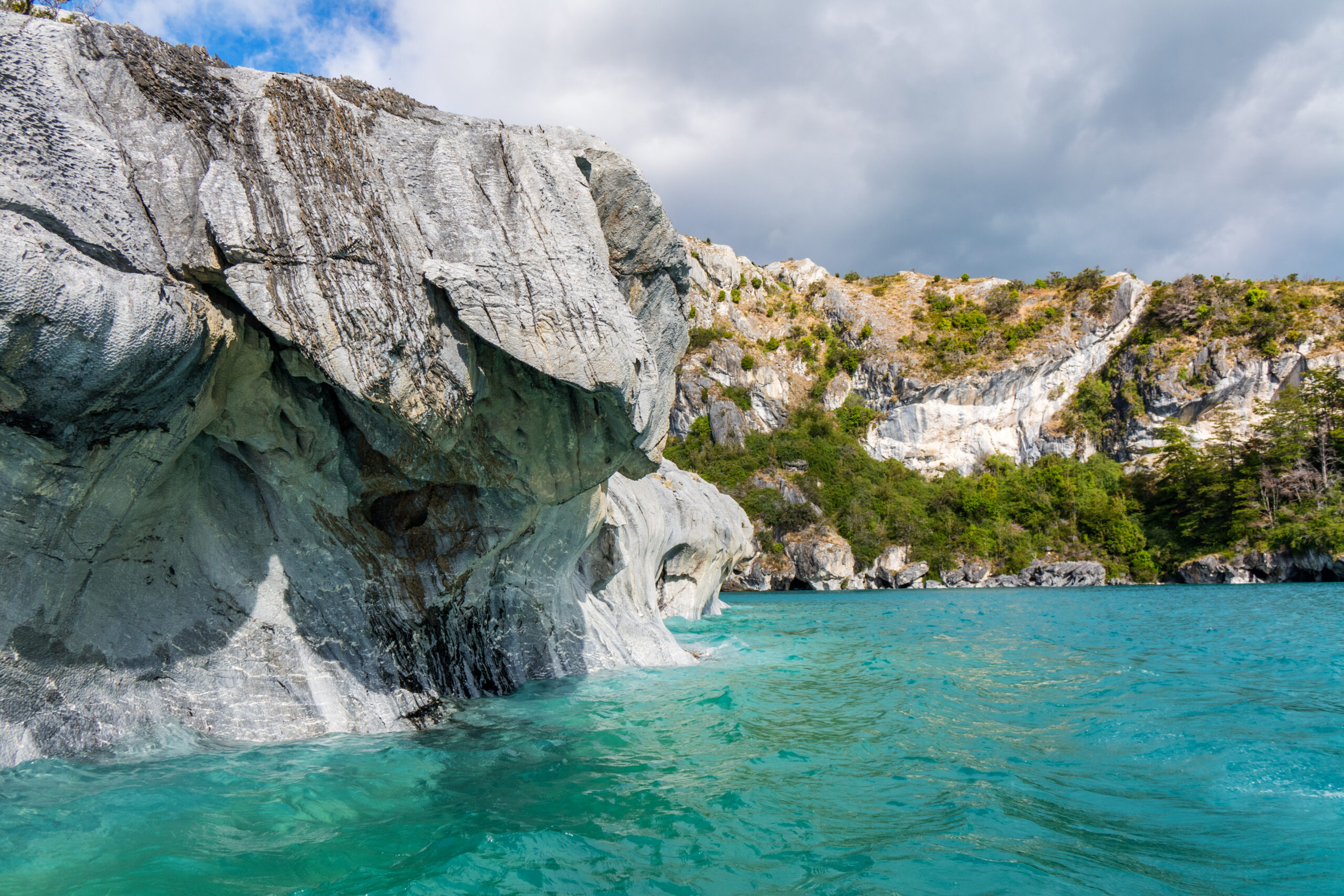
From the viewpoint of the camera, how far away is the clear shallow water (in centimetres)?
347

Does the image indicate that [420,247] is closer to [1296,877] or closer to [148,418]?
[148,418]

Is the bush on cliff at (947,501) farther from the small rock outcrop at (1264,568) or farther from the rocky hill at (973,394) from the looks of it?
the small rock outcrop at (1264,568)

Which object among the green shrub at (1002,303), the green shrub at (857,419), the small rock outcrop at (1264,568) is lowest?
the small rock outcrop at (1264,568)

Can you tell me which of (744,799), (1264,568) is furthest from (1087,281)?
(744,799)

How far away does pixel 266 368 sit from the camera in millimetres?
5305

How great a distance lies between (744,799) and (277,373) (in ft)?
15.7

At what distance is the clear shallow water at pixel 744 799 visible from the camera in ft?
11.4

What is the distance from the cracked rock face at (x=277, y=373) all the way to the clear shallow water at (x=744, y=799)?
0.82 metres

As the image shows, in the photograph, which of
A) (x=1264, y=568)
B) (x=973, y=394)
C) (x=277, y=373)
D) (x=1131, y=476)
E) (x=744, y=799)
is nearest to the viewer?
(x=744, y=799)

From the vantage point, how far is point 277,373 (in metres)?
5.45

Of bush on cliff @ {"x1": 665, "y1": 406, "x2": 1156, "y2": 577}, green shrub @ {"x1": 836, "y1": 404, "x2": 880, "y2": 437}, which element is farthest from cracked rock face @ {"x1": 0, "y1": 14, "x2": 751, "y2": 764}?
green shrub @ {"x1": 836, "y1": 404, "x2": 880, "y2": 437}

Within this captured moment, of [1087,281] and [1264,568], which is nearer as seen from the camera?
[1264,568]

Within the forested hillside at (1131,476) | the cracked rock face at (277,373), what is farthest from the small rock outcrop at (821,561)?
the cracked rock face at (277,373)

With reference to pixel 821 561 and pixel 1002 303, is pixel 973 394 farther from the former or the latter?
pixel 821 561
